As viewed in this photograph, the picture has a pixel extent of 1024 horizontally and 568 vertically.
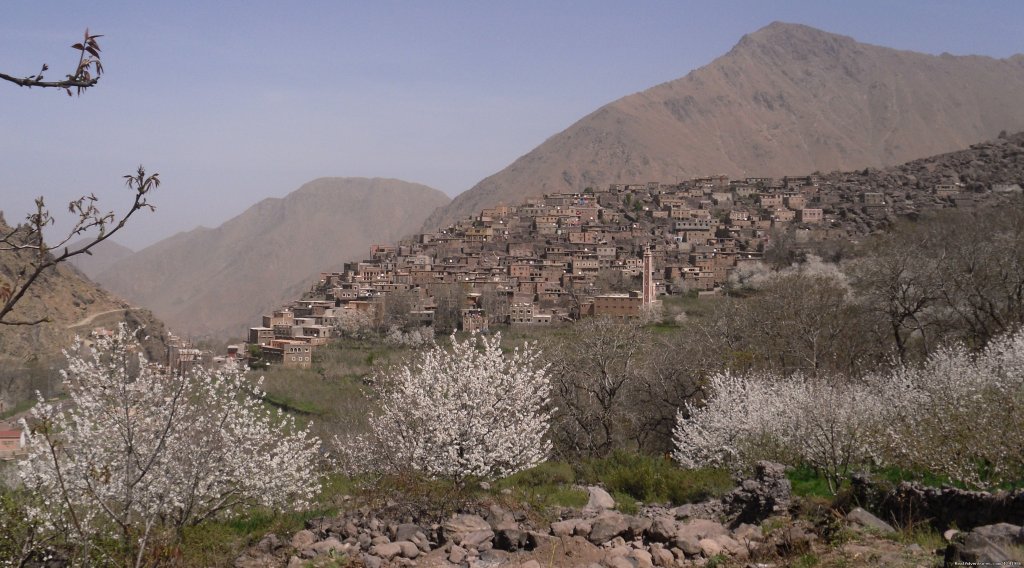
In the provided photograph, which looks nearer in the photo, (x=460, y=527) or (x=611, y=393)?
(x=460, y=527)

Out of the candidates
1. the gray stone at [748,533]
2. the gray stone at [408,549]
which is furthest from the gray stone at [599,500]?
the gray stone at [408,549]

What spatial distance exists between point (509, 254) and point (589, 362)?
61.8m

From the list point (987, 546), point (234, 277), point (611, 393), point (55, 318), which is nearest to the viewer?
point (987, 546)

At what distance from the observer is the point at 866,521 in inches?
355

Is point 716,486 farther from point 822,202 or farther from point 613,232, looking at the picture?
point 822,202

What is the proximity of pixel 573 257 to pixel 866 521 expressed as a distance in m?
69.0

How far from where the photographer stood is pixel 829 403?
44.6 ft

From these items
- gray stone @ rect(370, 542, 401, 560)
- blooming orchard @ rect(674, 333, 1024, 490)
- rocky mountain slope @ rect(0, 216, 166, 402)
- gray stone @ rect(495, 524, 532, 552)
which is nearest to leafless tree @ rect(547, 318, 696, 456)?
blooming orchard @ rect(674, 333, 1024, 490)

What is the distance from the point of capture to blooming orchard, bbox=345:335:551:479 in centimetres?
1388

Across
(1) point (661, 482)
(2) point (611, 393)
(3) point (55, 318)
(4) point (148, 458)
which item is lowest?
(1) point (661, 482)

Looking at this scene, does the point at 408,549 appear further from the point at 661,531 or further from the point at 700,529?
the point at 700,529

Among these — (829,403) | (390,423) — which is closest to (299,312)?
(390,423)

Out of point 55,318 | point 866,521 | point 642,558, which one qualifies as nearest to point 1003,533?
point 866,521

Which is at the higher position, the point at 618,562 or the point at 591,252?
the point at 591,252
